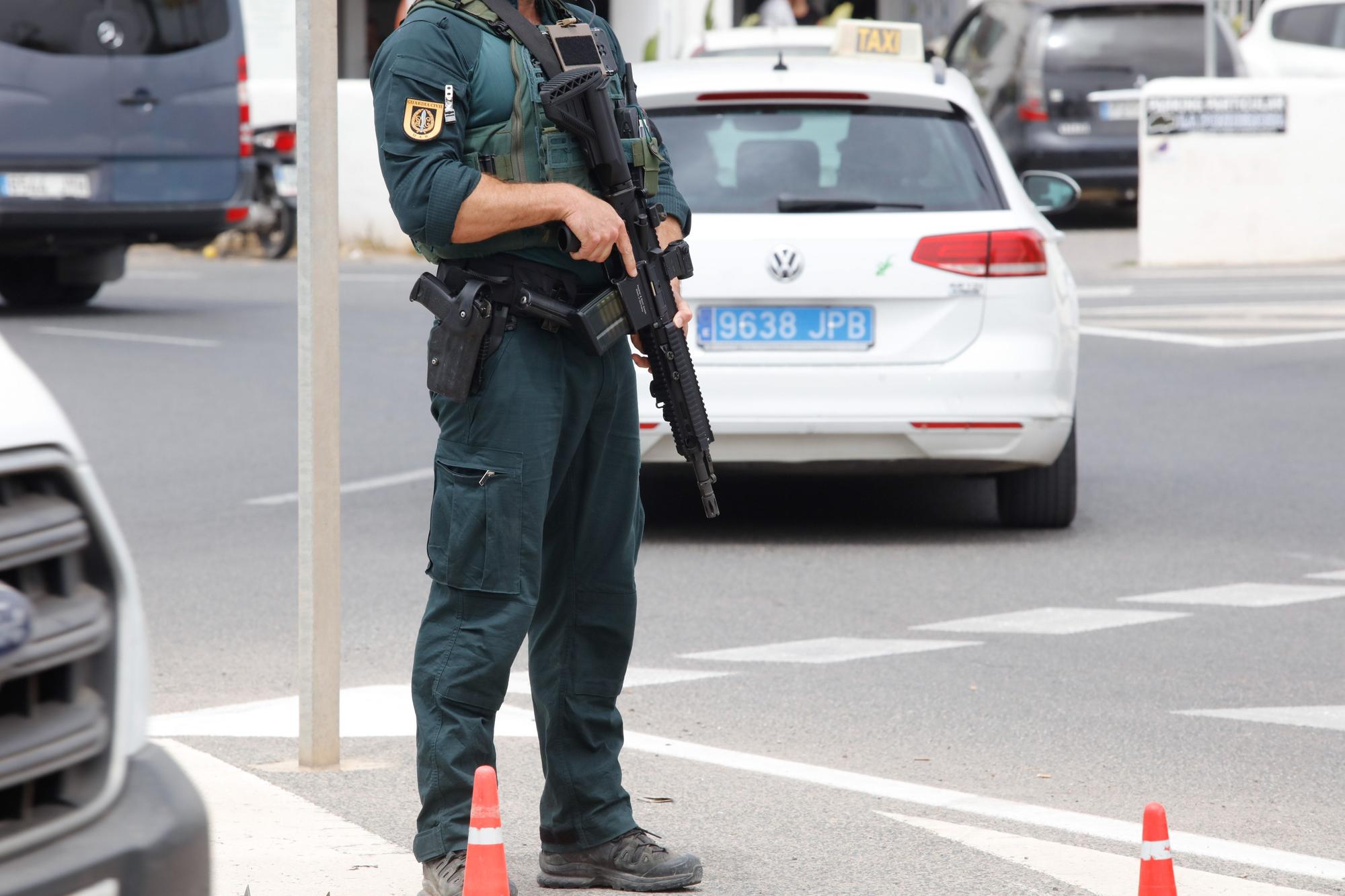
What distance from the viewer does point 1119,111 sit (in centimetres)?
1928

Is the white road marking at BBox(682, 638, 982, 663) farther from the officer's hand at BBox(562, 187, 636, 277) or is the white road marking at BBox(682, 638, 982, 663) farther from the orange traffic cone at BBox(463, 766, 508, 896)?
the orange traffic cone at BBox(463, 766, 508, 896)

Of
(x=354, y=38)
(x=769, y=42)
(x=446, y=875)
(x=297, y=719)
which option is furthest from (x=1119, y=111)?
(x=446, y=875)

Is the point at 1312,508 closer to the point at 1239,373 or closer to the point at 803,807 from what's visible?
the point at 1239,373

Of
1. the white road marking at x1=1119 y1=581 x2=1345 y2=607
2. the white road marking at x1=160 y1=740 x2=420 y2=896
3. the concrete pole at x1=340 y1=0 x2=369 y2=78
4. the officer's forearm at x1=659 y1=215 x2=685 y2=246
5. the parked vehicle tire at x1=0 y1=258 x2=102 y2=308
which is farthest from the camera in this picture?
the concrete pole at x1=340 y1=0 x2=369 y2=78

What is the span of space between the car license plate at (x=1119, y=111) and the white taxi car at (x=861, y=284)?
39.6 feet

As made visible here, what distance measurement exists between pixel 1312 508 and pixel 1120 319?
19.5 ft

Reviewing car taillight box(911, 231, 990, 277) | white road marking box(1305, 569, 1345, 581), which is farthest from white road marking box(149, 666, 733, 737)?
white road marking box(1305, 569, 1345, 581)

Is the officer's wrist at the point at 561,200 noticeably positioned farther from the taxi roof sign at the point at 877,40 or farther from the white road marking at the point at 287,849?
the taxi roof sign at the point at 877,40

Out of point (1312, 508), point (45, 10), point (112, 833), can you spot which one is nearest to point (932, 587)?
point (1312, 508)

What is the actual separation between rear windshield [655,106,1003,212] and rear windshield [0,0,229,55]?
863cm

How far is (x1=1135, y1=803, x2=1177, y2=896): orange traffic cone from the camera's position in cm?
331

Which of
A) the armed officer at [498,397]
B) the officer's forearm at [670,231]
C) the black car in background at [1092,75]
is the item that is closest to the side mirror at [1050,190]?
the officer's forearm at [670,231]

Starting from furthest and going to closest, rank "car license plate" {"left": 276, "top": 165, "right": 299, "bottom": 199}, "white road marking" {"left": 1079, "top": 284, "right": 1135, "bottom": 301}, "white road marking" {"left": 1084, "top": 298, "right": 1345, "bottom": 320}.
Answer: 1. "car license plate" {"left": 276, "top": 165, "right": 299, "bottom": 199}
2. "white road marking" {"left": 1079, "top": 284, "right": 1135, "bottom": 301}
3. "white road marking" {"left": 1084, "top": 298, "right": 1345, "bottom": 320}

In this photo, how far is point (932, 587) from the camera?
7.02m
